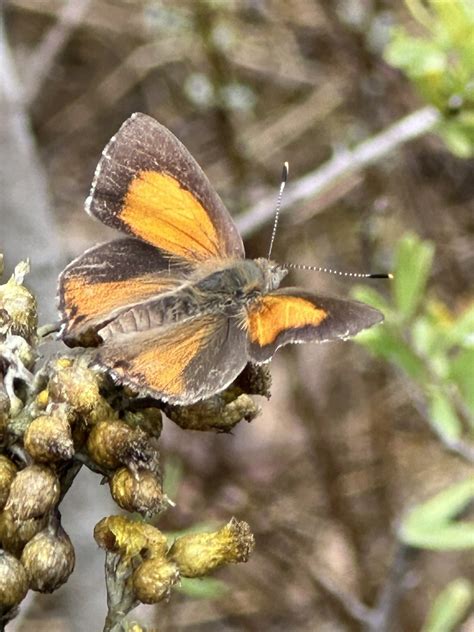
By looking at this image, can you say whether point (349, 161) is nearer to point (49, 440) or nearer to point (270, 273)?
point (270, 273)

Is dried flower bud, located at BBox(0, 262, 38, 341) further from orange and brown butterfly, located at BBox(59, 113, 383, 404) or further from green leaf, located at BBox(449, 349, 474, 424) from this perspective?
green leaf, located at BBox(449, 349, 474, 424)

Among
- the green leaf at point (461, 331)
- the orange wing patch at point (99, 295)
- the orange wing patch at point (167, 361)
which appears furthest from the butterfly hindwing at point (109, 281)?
the green leaf at point (461, 331)

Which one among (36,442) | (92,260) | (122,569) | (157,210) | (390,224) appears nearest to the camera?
(36,442)

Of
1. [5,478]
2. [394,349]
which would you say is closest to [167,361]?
[5,478]

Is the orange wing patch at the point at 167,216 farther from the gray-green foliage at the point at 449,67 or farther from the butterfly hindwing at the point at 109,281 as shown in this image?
the gray-green foliage at the point at 449,67

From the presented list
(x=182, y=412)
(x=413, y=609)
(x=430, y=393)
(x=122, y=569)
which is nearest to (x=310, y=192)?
(x=430, y=393)

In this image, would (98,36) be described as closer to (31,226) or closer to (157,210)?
(31,226)
